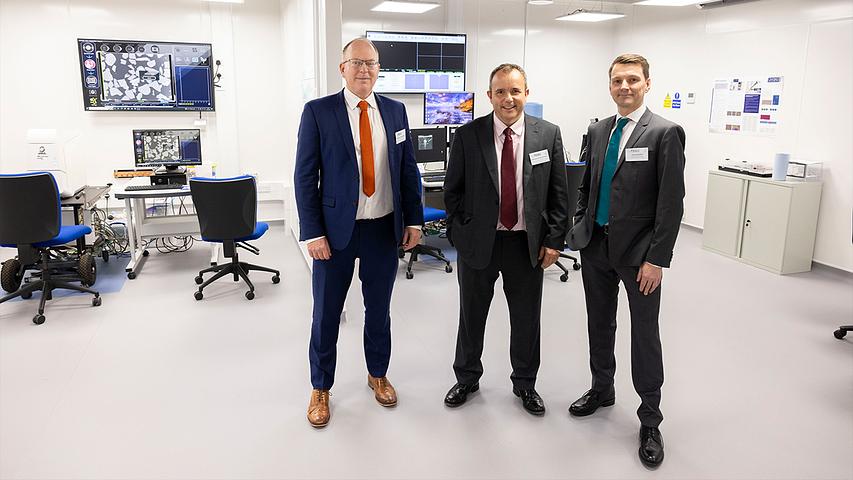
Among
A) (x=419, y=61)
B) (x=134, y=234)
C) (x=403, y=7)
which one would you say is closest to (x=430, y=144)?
(x=419, y=61)

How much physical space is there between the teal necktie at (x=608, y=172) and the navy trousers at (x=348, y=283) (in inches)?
36.2

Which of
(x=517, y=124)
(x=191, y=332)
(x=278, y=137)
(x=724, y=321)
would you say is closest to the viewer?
(x=517, y=124)

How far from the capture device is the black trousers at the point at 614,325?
253cm

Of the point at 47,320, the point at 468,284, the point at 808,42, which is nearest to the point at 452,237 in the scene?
the point at 468,284

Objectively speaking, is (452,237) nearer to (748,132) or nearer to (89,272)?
(89,272)

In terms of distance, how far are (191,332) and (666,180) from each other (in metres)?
3.01

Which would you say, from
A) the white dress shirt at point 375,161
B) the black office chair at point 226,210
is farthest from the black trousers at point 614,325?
the black office chair at point 226,210

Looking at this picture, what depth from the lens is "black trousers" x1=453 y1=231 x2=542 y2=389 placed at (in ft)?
9.09

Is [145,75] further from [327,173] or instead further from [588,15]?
[588,15]

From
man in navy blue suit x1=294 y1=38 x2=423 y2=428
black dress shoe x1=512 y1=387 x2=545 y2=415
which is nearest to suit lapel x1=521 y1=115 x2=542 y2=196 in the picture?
man in navy blue suit x1=294 y1=38 x2=423 y2=428

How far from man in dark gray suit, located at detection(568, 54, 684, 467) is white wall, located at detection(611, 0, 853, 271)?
3675mm

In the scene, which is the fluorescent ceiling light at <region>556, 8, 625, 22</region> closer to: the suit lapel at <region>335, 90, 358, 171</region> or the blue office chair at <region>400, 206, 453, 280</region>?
the blue office chair at <region>400, 206, 453, 280</region>

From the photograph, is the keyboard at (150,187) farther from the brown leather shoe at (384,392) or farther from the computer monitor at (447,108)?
the brown leather shoe at (384,392)

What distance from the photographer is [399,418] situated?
2863 mm
